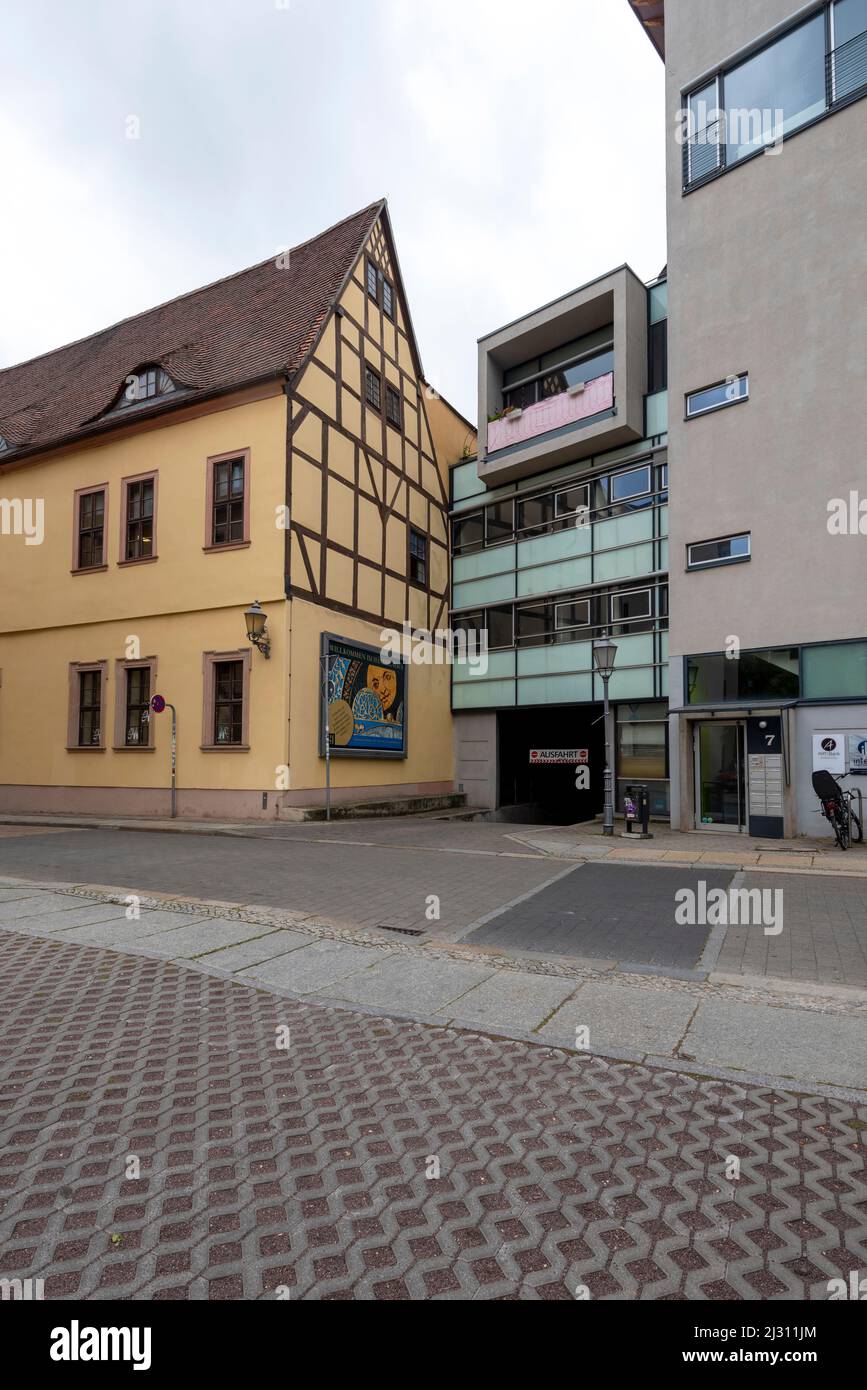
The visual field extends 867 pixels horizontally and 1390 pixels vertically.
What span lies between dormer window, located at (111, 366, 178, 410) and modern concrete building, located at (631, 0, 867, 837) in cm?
1347

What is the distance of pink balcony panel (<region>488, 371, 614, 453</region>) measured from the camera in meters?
21.4

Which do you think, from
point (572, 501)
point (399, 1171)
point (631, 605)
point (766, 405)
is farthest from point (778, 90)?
point (399, 1171)

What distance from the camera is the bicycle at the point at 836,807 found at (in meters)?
14.2

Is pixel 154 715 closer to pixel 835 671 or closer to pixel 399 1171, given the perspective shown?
pixel 835 671

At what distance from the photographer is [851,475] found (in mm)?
15734

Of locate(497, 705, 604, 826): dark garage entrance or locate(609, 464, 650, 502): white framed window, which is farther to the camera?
locate(497, 705, 604, 826): dark garage entrance

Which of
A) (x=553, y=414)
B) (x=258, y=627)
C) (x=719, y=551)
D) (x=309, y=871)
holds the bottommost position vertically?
(x=309, y=871)

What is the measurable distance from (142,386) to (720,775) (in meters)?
18.4

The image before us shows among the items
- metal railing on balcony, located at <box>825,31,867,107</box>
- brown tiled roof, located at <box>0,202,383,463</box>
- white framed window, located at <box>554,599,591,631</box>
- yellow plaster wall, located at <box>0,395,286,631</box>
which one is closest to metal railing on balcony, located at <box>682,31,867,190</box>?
metal railing on balcony, located at <box>825,31,867,107</box>

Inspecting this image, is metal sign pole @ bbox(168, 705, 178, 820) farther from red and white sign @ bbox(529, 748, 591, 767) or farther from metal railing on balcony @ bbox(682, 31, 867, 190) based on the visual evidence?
metal railing on balcony @ bbox(682, 31, 867, 190)

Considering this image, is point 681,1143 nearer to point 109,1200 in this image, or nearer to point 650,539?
point 109,1200

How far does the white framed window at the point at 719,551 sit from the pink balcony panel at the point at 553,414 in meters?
5.66

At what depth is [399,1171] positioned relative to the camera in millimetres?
3076
